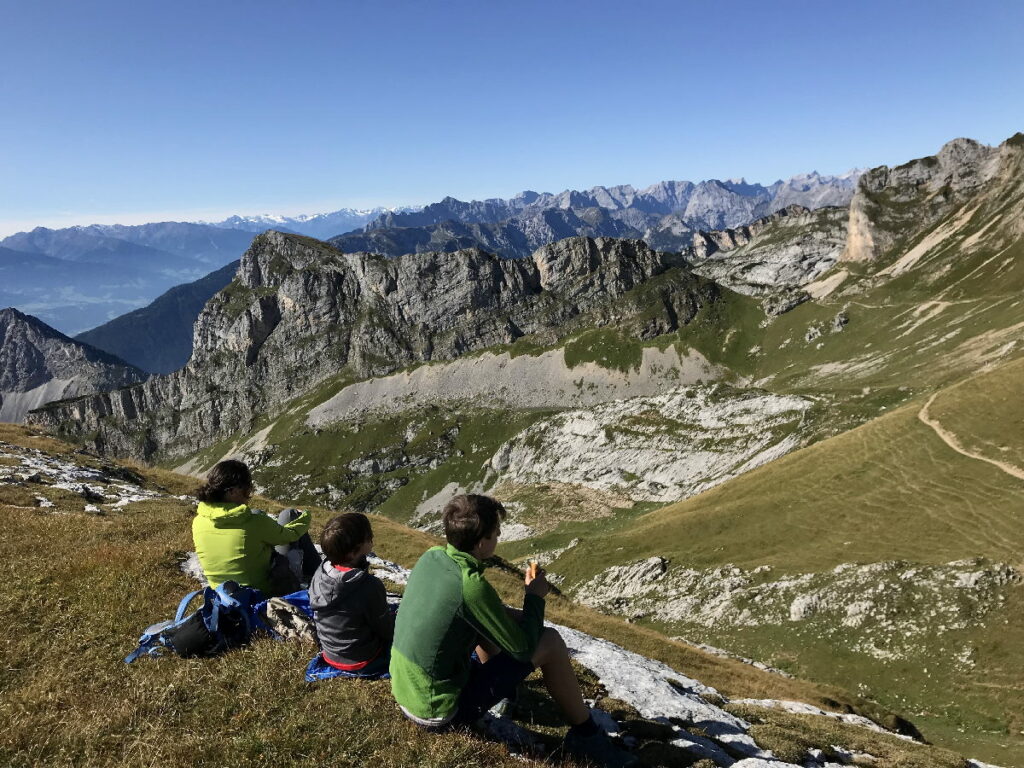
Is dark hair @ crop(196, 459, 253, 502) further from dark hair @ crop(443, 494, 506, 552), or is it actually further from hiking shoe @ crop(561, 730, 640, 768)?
hiking shoe @ crop(561, 730, 640, 768)

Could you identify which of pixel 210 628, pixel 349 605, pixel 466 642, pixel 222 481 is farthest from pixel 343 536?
pixel 222 481

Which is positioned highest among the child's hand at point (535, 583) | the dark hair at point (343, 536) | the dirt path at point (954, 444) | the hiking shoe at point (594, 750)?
the dark hair at point (343, 536)

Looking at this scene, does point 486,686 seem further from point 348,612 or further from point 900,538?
point 900,538

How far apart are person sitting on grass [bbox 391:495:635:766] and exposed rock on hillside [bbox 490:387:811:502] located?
305 ft

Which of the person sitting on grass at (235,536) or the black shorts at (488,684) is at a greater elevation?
the person sitting on grass at (235,536)

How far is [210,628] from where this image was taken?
1009cm

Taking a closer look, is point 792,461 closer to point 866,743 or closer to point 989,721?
point 989,721

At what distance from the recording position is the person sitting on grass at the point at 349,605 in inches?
356

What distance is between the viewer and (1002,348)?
9106cm

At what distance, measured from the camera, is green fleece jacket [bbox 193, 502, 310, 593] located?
11.5 metres

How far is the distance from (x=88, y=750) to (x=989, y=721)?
37578 millimetres

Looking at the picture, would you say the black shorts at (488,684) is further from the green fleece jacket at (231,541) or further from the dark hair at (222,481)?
the dark hair at (222,481)

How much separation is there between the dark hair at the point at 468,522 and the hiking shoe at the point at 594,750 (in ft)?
12.1

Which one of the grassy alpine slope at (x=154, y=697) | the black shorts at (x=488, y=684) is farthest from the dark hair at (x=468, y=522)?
the grassy alpine slope at (x=154, y=697)
